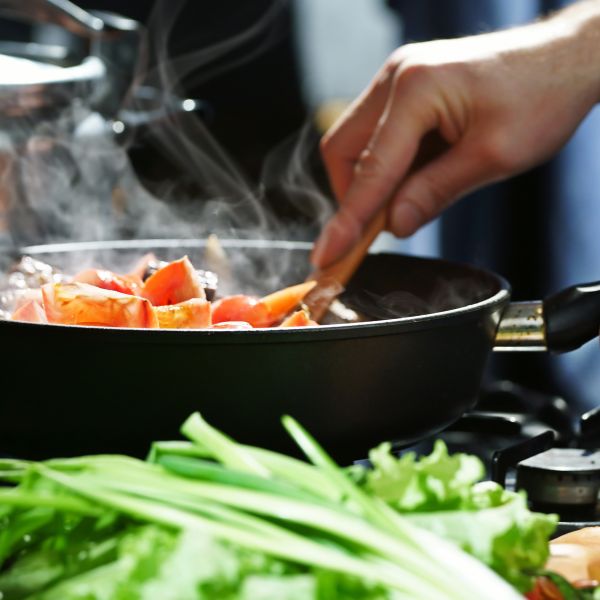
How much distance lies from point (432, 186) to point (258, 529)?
3.55ft

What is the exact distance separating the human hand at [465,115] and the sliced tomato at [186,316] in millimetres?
450

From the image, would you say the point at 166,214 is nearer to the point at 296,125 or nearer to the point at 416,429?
the point at 416,429

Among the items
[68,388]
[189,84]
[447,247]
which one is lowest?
[447,247]

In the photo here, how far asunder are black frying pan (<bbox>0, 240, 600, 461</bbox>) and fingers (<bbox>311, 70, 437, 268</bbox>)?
417 mm

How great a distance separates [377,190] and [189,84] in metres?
2.75

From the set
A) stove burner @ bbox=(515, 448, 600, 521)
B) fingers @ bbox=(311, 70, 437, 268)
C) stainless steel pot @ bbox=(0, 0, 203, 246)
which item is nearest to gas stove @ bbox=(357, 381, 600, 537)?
stove burner @ bbox=(515, 448, 600, 521)

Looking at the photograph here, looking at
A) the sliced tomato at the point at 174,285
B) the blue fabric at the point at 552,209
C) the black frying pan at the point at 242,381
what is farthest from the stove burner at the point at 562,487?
the blue fabric at the point at 552,209

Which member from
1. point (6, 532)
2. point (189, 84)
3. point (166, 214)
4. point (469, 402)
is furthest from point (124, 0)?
point (6, 532)

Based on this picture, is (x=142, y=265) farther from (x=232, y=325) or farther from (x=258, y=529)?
(x=258, y=529)

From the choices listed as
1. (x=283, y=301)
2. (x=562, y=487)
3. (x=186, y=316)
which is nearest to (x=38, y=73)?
(x=283, y=301)

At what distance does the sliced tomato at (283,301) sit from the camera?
1.43 metres

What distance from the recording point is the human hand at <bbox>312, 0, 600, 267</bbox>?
5.41 feet

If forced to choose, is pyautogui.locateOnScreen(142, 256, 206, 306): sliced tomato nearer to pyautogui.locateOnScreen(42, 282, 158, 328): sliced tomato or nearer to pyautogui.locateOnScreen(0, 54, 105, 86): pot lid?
pyautogui.locateOnScreen(42, 282, 158, 328): sliced tomato

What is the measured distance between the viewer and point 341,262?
1631 millimetres
